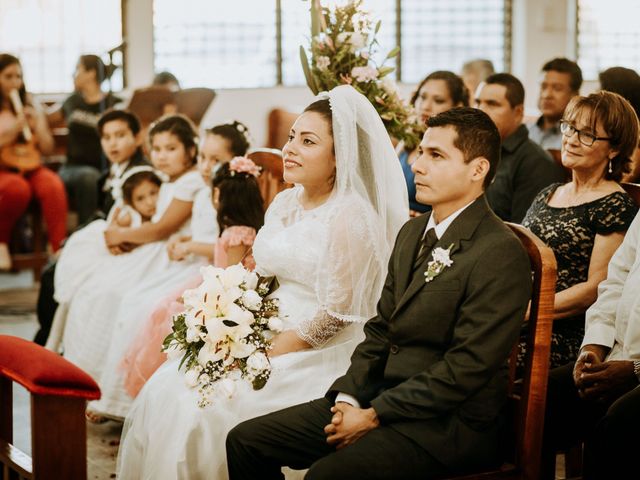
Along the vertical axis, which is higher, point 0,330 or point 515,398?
point 515,398

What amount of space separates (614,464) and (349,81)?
1872 millimetres

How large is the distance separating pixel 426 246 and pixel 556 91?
3.07 metres

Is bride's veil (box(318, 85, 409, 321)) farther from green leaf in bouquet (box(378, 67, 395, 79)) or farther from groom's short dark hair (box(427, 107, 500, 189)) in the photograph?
green leaf in bouquet (box(378, 67, 395, 79))

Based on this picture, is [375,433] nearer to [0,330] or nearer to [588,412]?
[588,412]

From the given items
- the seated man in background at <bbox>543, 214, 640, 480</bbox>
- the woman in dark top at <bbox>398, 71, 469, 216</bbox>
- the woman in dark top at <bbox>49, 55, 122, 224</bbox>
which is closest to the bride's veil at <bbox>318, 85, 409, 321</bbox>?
the seated man in background at <bbox>543, 214, 640, 480</bbox>

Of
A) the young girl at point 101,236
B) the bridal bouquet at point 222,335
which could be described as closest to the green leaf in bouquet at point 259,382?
the bridal bouquet at point 222,335

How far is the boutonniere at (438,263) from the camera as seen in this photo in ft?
7.79

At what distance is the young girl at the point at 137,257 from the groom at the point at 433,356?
6.94 feet

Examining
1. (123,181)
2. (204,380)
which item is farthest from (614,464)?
(123,181)

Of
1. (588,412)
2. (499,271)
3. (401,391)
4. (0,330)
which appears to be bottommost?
(0,330)

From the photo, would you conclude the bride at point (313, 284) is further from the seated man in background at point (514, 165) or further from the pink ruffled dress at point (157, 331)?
the seated man in background at point (514, 165)

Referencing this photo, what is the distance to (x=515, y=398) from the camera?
242 cm

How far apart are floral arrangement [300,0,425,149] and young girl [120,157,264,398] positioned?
450 millimetres

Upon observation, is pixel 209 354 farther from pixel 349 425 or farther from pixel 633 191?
pixel 633 191
